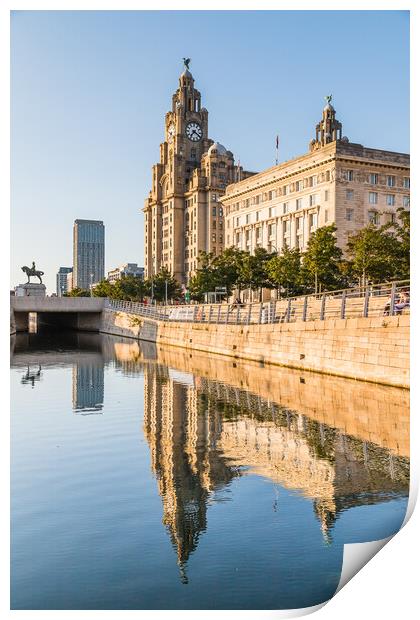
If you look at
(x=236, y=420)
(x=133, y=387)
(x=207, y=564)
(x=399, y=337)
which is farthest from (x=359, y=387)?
(x=207, y=564)

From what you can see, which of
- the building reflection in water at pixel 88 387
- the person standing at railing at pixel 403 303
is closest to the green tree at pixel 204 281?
the building reflection in water at pixel 88 387

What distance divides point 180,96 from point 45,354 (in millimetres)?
109614

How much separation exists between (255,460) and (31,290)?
253ft

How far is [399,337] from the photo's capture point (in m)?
21.0

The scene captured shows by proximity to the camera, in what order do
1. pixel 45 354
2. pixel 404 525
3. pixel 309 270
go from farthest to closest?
pixel 309 270, pixel 45 354, pixel 404 525

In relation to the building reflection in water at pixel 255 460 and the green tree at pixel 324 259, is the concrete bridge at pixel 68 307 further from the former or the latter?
the building reflection in water at pixel 255 460

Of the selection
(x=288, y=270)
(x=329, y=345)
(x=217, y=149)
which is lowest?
(x=329, y=345)

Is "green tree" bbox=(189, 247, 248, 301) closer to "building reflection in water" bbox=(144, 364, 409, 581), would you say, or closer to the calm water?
the calm water

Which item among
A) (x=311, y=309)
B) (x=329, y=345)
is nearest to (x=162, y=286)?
(x=311, y=309)

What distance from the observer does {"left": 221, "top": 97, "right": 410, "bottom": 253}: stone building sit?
7631 cm

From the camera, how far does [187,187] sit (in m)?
141

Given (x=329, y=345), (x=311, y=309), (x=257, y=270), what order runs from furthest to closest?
(x=257, y=270) < (x=311, y=309) < (x=329, y=345)

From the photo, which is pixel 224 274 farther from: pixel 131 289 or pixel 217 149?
pixel 217 149
